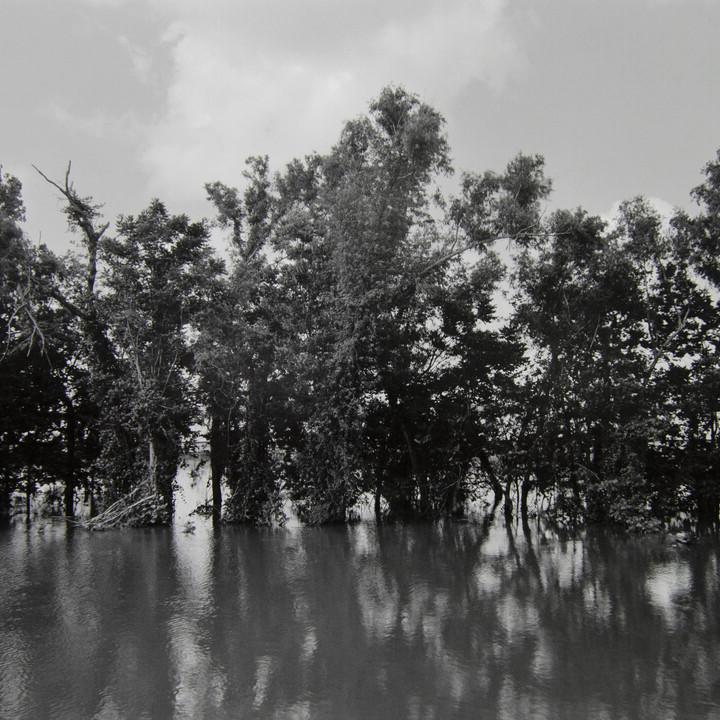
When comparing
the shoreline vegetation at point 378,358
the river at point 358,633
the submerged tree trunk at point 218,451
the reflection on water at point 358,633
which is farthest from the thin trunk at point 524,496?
the submerged tree trunk at point 218,451

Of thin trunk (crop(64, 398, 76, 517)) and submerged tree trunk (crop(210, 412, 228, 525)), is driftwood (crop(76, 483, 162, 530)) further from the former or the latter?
thin trunk (crop(64, 398, 76, 517))

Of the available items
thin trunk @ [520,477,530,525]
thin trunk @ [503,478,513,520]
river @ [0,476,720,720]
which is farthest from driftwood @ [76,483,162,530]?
thin trunk @ [520,477,530,525]

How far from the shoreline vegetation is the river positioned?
279 inches

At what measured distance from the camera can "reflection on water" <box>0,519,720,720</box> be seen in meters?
8.45

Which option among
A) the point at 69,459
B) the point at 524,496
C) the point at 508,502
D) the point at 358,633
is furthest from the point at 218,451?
the point at 358,633

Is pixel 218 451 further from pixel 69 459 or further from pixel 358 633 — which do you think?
pixel 358 633

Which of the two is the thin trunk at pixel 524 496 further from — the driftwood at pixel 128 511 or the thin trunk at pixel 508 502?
the driftwood at pixel 128 511

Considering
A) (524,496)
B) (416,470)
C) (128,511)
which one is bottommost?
(524,496)

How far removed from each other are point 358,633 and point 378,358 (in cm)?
1783

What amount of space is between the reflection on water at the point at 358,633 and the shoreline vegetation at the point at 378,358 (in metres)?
7.09

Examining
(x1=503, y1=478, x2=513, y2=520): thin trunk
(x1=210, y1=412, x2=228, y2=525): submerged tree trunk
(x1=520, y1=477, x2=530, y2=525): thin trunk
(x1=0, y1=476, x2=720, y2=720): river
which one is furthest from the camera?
(x1=210, y1=412, x2=228, y2=525): submerged tree trunk

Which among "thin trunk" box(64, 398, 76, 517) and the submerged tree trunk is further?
"thin trunk" box(64, 398, 76, 517)

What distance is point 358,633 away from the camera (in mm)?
11719

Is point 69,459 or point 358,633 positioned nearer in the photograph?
point 358,633
